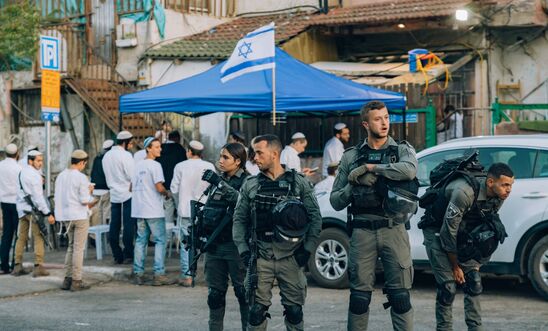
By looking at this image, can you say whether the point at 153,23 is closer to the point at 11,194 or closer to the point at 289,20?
the point at 289,20

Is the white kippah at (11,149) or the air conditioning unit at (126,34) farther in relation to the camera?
the air conditioning unit at (126,34)

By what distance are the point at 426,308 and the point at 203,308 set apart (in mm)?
2421

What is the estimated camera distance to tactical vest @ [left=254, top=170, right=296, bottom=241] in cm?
729

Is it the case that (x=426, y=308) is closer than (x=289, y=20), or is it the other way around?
(x=426, y=308)

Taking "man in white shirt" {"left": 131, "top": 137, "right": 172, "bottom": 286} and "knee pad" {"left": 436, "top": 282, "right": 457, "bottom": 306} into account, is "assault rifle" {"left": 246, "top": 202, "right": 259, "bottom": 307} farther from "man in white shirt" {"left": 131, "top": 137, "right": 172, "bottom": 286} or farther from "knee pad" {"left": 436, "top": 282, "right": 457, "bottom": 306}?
"man in white shirt" {"left": 131, "top": 137, "right": 172, "bottom": 286}

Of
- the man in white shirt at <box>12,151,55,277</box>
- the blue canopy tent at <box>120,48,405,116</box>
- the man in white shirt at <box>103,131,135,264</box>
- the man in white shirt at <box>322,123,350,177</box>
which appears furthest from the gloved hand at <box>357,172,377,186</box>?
the man in white shirt at <box>322,123,350,177</box>

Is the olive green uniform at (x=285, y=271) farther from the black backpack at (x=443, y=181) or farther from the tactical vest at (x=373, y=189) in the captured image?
the black backpack at (x=443, y=181)

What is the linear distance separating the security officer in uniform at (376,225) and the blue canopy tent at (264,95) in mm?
5753

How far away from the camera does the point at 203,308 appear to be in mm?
10422

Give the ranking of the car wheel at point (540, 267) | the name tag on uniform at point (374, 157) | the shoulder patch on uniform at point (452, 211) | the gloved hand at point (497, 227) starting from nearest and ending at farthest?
the name tag on uniform at point (374, 157) → the shoulder patch on uniform at point (452, 211) → the gloved hand at point (497, 227) → the car wheel at point (540, 267)

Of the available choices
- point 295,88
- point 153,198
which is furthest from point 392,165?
point 295,88

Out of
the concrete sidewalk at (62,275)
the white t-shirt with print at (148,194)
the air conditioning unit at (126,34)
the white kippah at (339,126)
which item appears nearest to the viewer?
the concrete sidewalk at (62,275)

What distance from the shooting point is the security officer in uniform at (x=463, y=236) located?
765 centimetres

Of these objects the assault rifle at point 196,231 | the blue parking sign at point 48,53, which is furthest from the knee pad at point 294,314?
the blue parking sign at point 48,53
